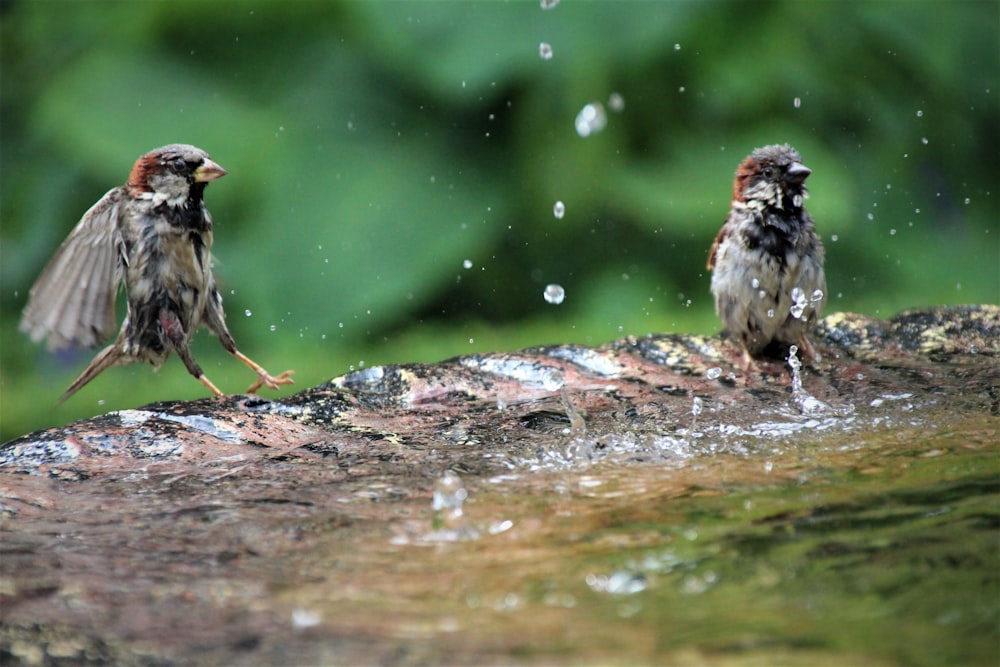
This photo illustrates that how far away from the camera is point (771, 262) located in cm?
435

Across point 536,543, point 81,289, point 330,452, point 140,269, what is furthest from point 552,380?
point 81,289

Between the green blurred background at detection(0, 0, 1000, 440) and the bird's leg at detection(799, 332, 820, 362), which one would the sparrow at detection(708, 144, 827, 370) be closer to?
the bird's leg at detection(799, 332, 820, 362)

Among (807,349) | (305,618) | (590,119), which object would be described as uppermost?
(590,119)

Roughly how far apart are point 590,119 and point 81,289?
99.9 inches

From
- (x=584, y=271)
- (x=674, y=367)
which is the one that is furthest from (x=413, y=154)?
(x=674, y=367)

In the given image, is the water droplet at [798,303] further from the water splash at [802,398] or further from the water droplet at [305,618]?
the water droplet at [305,618]

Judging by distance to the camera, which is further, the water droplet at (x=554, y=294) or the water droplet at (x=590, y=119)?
the water droplet at (x=590, y=119)

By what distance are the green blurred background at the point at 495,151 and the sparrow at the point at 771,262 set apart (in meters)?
1.34

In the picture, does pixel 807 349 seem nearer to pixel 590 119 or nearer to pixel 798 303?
pixel 798 303

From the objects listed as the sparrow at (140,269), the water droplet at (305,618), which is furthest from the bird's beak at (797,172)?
the water droplet at (305,618)

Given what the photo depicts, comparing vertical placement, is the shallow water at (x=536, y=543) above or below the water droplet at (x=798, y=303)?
below

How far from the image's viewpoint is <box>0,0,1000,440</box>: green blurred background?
19.4 feet

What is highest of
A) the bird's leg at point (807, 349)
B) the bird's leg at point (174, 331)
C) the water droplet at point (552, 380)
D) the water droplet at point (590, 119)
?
the water droplet at point (590, 119)

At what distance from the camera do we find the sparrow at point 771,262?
429 centimetres
